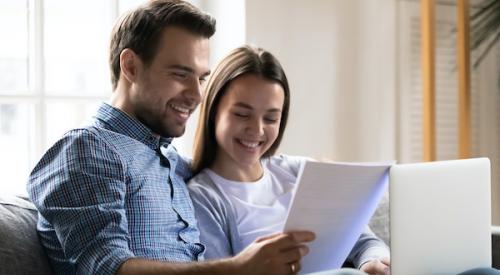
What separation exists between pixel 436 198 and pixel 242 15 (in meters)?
1.42

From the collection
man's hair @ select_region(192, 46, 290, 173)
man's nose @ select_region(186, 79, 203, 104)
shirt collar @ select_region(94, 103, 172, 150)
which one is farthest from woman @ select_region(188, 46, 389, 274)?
shirt collar @ select_region(94, 103, 172, 150)

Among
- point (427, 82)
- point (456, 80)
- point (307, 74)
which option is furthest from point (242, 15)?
point (456, 80)

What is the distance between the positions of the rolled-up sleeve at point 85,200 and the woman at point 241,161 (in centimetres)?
36

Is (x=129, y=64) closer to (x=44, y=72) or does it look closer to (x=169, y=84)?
(x=169, y=84)

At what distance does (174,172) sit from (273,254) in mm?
500

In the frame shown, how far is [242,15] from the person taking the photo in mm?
2586

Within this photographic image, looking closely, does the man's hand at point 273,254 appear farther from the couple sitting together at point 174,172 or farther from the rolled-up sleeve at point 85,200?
the rolled-up sleeve at point 85,200

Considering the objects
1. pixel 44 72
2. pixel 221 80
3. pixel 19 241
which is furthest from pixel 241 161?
pixel 44 72

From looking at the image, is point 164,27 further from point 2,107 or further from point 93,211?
point 2,107

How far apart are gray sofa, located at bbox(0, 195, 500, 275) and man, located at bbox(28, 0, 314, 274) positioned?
0.03 m

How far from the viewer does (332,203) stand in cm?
131

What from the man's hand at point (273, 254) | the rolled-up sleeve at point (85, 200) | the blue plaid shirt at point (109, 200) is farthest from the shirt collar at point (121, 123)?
the man's hand at point (273, 254)

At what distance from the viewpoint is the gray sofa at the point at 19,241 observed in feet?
4.54

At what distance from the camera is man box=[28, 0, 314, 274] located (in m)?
1.30
